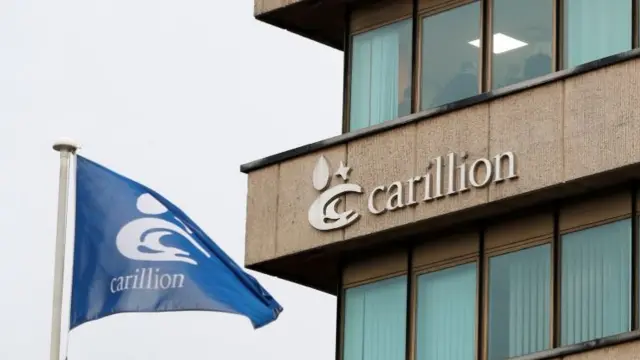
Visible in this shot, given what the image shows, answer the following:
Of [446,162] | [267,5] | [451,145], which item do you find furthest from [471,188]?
[267,5]

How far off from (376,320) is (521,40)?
15.3 feet

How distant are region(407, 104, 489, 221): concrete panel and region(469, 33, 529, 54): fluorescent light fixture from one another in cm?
119

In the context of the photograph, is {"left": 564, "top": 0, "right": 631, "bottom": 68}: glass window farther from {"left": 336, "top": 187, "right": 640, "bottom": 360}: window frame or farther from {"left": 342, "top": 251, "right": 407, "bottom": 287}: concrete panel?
{"left": 342, "top": 251, "right": 407, "bottom": 287}: concrete panel

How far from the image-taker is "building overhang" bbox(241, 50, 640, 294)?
46.0 m

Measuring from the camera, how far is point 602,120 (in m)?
46.0

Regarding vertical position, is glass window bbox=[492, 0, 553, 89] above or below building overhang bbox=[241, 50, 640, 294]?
above

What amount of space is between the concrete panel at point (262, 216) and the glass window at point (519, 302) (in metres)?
3.96

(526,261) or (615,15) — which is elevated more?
(615,15)

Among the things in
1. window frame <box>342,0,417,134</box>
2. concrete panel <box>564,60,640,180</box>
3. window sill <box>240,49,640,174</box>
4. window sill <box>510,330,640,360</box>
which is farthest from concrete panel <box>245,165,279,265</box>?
concrete panel <box>564,60,640,180</box>

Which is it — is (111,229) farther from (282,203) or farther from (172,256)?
(282,203)

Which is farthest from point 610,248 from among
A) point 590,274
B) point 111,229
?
point 111,229

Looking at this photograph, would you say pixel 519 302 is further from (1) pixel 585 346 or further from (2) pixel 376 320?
(2) pixel 376 320

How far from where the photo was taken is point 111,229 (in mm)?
46594

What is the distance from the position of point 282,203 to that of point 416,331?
3.06 metres
